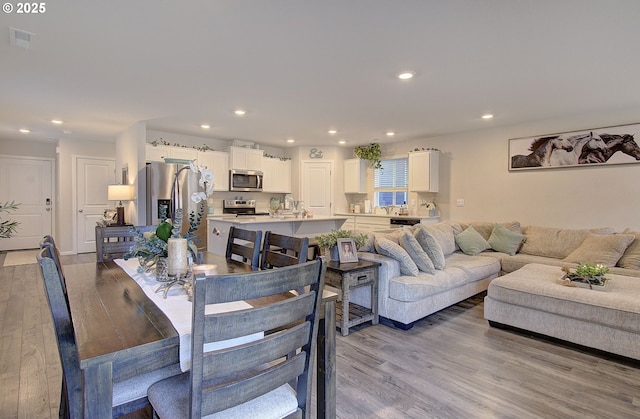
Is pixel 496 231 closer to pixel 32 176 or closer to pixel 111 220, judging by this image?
pixel 111 220

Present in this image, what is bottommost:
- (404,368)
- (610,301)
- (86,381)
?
(404,368)

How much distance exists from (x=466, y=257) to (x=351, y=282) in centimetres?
217

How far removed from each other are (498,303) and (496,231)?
2064 millimetres

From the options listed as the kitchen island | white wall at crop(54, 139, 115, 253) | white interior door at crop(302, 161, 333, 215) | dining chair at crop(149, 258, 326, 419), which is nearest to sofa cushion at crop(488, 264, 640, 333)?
dining chair at crop(149, 258, 326, 419)

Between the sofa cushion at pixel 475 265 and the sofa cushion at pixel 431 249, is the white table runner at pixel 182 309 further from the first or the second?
the sofa cushion at pixel 475 265

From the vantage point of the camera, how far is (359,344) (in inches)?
109

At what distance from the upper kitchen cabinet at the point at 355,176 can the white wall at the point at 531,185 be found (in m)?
1.30

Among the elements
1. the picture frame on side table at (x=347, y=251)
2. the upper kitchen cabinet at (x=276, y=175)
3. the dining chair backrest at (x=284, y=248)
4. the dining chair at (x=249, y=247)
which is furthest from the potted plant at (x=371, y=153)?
the dining chair backrest at (x=284, y=248)

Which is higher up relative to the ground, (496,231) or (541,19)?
(541,19)

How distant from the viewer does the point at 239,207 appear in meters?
6.93

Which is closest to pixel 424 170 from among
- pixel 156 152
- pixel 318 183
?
pixel 318 183

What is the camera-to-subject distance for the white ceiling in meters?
2.07

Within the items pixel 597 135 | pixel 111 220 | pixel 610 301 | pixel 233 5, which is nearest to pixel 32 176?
pixel 111 220

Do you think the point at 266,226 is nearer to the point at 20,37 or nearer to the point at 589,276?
the point at 20,37
